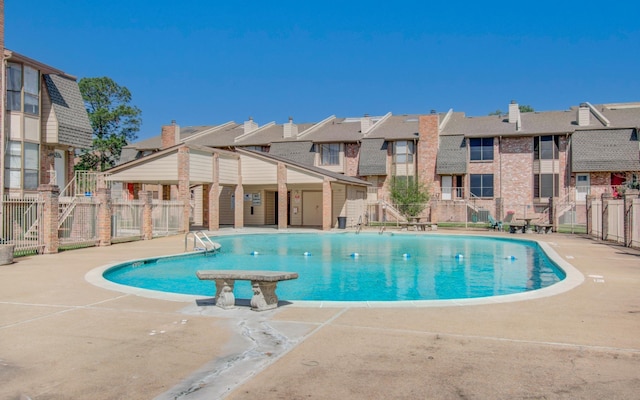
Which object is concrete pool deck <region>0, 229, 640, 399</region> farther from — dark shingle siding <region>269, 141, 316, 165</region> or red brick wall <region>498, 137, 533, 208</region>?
dark shingle siding <region>269, 141, 316, 165</region>

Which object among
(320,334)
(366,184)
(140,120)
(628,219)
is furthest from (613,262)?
(140,120)

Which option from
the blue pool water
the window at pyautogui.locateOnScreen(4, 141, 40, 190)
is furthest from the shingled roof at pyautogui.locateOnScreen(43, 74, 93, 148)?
the blue pool water

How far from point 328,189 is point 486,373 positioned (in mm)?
27153

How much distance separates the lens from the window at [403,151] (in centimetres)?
4219

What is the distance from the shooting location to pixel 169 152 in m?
29.3

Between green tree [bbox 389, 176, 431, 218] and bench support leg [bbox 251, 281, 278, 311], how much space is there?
29.5 m

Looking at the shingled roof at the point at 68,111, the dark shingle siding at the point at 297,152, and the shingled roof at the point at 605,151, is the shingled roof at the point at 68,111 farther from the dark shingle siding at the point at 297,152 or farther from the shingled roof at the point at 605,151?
the shingled roof at the point at 605,151

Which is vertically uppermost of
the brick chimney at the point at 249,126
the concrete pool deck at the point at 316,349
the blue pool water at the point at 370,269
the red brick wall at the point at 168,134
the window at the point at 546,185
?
the brick chimney at the point at 249,126

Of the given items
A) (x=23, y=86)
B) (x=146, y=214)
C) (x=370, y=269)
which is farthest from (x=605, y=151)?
(x=23, y=86)

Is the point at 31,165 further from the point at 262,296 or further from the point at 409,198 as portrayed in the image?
the point at 409,198

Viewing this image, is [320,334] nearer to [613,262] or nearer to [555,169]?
[613,262]

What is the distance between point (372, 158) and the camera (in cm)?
4166

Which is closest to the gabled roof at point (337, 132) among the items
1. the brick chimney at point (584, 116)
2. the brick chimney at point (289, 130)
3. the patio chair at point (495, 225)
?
the brick chimney at point (289, 130)

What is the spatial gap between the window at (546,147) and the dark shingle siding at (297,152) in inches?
698
